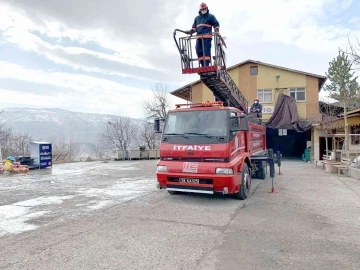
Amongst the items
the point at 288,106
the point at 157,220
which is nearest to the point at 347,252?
the point at 157,220

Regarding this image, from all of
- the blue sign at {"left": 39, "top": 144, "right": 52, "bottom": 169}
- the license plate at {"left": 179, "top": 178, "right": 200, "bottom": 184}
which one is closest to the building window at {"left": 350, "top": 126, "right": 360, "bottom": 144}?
the license plate at {"left": 179, "top": 178, "right": 200, "bottom": 184}

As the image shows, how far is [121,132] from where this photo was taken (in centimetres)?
4734

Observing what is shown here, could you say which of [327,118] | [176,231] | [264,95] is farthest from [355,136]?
[176,231]

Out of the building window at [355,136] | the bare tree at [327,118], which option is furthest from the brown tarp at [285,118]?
the building window at [355,136]

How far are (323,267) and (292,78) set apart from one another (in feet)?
74.6

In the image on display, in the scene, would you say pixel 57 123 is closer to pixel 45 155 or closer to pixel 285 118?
pixel 45 155

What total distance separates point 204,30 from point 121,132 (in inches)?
1617

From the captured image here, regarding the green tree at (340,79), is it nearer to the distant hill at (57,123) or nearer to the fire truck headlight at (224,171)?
the fire truck headlight at (224,171)

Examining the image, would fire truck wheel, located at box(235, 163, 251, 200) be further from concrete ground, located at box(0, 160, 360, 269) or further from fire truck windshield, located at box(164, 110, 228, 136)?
fire truck windshield, located at box(164, 110, 228, 136)

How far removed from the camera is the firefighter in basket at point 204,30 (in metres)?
7.75

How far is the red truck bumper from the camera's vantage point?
6.49 meters

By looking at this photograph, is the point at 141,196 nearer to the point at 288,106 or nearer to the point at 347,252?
the point at 347,252

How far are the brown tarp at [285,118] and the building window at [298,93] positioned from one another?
245cm

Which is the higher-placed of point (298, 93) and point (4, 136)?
point (298, 93)
